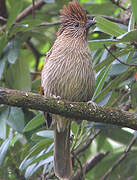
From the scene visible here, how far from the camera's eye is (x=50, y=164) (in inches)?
156

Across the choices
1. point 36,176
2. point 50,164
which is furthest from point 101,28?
point 36,176

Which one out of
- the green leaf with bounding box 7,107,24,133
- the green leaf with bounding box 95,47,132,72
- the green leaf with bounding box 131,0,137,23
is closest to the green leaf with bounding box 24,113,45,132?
the green leaf with bounding box 7,107,24,133

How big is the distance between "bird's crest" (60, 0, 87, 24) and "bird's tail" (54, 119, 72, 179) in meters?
1.07

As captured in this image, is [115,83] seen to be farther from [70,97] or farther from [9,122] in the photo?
[9,122]

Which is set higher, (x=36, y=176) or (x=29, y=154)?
(x=29, y=154)

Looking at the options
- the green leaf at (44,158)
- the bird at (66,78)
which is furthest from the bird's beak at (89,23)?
the green leaf at (44,158)

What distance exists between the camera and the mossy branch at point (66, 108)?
2.72 meters

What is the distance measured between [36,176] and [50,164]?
1.33ft

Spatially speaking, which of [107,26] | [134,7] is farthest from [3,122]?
[134,7]

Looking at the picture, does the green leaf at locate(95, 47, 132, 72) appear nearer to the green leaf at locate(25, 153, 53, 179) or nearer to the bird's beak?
the bird's beak

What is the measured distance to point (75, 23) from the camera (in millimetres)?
4055

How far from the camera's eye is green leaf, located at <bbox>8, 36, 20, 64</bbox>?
418 cm

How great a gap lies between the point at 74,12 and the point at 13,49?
0.79 metres

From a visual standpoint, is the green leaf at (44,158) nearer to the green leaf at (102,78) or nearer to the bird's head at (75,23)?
the green leaf at (102,78)
